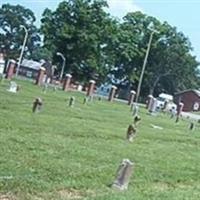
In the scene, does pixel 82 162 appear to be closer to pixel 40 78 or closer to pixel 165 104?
pixel 40 78

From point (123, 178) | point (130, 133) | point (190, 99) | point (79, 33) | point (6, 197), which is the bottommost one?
point (6, 197)

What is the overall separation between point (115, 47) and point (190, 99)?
51.6 feet

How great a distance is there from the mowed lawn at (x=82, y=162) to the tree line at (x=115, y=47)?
176 ft

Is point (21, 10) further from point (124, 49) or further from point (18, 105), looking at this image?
point (18, 105)

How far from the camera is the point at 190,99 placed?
297 ft

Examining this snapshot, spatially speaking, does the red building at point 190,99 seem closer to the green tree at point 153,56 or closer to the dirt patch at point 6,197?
→ the green tree at point 153,56

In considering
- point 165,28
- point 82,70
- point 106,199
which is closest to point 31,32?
point 165,28

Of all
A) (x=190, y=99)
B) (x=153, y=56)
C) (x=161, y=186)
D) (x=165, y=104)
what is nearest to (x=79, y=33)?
(x=165, y=104)

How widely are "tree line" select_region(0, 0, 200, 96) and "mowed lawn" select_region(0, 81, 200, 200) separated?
5374 cm

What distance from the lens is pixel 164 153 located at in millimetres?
17531

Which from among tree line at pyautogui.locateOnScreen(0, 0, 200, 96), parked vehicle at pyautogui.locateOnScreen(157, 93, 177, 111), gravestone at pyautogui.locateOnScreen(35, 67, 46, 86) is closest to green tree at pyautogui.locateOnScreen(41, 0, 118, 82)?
tree line at pyautogui.locateOnScreen(0, 0, 200, 96)

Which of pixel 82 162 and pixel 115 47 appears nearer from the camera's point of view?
pixel 82 162

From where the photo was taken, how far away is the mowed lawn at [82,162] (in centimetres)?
998

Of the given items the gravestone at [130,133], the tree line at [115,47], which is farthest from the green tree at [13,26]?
the gravestone at [130,133]
